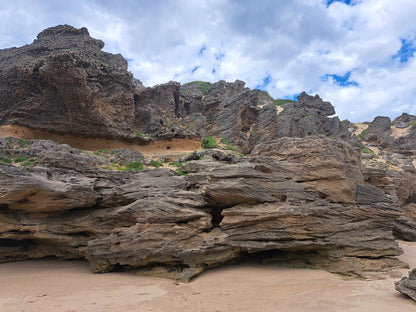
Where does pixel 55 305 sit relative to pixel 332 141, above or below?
below

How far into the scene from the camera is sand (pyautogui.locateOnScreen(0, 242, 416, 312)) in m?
5.69

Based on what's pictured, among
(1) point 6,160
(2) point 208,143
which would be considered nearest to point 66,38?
(2) point 208,143

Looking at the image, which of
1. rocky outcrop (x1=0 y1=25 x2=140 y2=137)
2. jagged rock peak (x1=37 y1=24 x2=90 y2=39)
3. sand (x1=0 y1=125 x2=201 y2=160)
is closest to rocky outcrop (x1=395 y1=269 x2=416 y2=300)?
sand (x1=0 y1=125 x2=201 y2=160)

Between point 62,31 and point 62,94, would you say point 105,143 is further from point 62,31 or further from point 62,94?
point 62,31

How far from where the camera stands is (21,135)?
1658 centimetres

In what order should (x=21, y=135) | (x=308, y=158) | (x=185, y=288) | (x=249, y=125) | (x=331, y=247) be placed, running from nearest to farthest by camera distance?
(x=185, y=288), (x=331, y=247), (x=308, y=158), (x=21, y=135), (x=249, y=125)

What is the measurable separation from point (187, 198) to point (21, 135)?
15183mm

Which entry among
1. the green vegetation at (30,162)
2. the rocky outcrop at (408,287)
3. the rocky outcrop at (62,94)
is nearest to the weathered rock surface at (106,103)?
the rocky outcrop at (62,94)

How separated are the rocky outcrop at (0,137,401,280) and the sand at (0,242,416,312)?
0.75 m

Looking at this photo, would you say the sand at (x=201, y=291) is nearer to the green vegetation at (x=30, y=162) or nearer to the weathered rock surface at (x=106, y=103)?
the green vegetation at (x=30, y=162)

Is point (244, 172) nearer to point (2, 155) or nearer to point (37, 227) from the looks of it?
point (37, 227)

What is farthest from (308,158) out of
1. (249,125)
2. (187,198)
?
(249,125)

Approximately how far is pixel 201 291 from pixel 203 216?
9.69 feet

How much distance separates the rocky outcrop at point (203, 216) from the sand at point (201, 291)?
75cm
